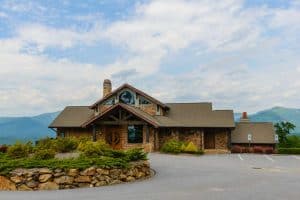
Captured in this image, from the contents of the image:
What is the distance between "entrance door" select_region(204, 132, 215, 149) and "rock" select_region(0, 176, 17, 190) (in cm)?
2235

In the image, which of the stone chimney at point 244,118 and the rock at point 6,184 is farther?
the stone chimney at point 244,118

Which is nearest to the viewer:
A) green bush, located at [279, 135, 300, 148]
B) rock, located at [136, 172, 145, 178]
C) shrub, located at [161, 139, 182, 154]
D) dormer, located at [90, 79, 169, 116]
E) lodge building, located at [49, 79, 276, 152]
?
rock, located at [136, 172, 145, 178]

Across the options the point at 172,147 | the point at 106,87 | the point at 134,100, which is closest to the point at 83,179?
the point at 172,147

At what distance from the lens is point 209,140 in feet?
115

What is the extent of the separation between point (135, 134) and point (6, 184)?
18414 millimetres

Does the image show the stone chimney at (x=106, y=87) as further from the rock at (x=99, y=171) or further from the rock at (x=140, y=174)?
the rock at (x=99, y=171)

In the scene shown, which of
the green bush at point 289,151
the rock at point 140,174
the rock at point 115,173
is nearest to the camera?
the rock at point 115,173

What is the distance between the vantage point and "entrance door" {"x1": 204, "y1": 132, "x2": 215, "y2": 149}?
114 feet

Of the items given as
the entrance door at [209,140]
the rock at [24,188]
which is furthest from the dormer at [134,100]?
the rock at [24,188]

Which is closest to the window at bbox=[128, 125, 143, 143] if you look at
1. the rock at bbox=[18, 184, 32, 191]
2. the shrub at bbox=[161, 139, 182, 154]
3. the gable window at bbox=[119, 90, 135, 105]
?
the shrub at bbox=[161, 139, 182, 154]

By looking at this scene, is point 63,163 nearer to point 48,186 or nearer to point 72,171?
point 72,171

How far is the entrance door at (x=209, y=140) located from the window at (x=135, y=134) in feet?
20.3

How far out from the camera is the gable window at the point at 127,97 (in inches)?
1409

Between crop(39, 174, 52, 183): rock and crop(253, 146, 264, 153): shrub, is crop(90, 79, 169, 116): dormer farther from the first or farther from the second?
crop(39, 174, 52, 183): rock
